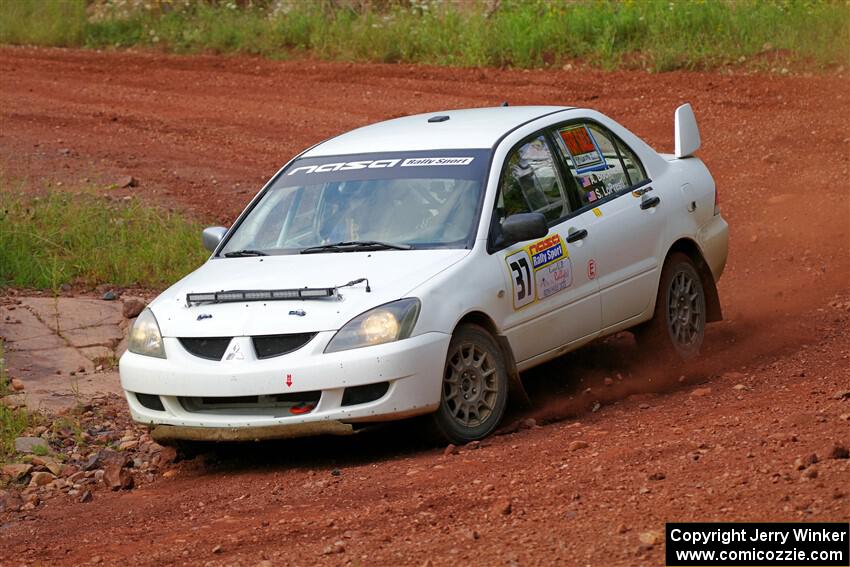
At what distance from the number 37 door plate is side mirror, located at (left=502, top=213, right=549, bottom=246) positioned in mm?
115

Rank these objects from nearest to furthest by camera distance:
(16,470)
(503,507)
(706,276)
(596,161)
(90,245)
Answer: (503,507)
(16,470)
(596,161)
(706,276)
(90,245)

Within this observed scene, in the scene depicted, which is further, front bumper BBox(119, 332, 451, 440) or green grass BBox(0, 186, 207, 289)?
green grass BBox(0, 186, 207, 289)

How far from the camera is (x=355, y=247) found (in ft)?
24.8

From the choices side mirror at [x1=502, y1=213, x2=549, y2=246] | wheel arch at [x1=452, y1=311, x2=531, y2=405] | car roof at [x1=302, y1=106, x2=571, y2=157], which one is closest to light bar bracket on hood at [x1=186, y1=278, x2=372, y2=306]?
wheel arch at [x1=452, y1=311, x2=531, y2=405]

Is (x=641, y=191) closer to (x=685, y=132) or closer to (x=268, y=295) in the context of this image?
(x=685, y=132)

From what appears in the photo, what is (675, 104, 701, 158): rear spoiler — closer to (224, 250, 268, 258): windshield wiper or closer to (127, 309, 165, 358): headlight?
(224, 250, 268, 258): windshield wiper

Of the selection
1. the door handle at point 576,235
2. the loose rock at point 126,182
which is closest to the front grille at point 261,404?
the door handle at point 576,235

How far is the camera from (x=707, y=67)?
1731 centimetres

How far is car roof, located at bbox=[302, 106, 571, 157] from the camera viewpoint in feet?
26.5

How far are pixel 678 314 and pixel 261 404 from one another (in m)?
3.12

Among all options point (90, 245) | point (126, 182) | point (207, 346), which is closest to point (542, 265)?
point (207, 346)

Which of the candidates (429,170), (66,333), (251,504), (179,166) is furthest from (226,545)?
(179,166)

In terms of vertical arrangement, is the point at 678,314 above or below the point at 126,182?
above

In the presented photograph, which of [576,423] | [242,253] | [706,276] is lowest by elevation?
[576,423]
